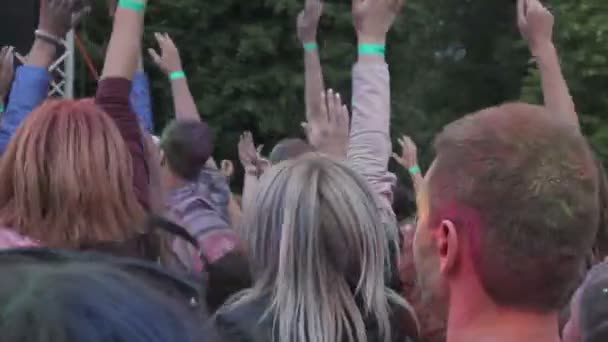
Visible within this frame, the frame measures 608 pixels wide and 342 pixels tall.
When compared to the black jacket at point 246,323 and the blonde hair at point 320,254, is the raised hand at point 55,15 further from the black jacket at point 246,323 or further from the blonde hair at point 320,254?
the black jacket at point 246,323

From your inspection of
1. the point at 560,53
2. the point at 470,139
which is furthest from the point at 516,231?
the point at 560,53

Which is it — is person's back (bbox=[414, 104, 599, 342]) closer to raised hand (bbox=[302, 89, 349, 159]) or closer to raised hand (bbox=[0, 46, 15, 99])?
raised hand (bbox=[302, 89, 349, 159])

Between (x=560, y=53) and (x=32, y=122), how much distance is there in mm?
17327

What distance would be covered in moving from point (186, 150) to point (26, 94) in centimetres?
85

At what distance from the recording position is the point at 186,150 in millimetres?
4066

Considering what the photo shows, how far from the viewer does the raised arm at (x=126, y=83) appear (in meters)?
2.88

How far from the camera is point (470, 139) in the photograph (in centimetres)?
199

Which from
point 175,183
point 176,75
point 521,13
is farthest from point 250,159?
point 521,13

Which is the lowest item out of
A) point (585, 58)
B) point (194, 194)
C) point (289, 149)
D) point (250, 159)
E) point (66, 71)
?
point (585, 58)

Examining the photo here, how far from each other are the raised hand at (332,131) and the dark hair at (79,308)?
2844 millimetres

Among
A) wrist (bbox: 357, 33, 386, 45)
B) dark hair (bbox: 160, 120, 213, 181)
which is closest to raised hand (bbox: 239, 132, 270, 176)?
dark hair (bbox: 160, 120, 213, 181)

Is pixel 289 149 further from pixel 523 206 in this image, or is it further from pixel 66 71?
pixel 66 71

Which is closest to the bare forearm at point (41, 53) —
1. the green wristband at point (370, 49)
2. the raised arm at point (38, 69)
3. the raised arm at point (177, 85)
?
the raised arm at point (38, 69)

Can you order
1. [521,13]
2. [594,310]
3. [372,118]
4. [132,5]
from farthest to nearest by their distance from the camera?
[521,13] < [372,118] < [132,5] < [594,310]
